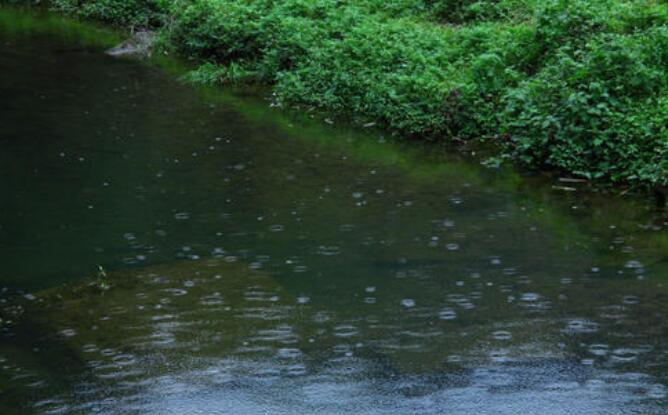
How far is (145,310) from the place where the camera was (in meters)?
9.19

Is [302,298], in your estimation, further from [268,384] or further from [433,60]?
[433,60]

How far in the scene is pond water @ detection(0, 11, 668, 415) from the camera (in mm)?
7699

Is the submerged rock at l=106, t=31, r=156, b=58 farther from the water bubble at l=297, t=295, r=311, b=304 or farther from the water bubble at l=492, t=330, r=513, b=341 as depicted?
the water bubble at l=492, t=330, r=513, b=341

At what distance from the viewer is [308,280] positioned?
32.1 ft

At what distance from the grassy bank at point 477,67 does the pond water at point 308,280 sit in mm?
653

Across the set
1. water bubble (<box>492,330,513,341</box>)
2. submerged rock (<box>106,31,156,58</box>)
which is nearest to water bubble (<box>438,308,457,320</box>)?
water bubble (<box>492,330,513,341</box>)

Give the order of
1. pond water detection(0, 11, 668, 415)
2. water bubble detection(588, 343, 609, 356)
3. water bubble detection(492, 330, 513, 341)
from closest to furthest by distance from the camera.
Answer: pond water detection(0, 11, 668, 415)
water bubble detection(588, 343, 609, 356)
water bubble detection(492, 330, 513, 341)

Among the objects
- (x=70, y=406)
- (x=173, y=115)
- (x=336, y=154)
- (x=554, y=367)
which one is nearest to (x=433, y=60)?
(x=336, y=154)

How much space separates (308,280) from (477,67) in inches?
238

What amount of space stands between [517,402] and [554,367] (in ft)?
2.28

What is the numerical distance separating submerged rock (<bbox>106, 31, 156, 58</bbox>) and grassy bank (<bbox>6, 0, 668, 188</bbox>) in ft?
1.52

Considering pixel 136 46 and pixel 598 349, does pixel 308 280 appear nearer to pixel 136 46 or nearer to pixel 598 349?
pixel 598 349

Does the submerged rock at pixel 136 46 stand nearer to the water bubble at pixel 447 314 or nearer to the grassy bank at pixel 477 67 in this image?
the grassy bank at pixel 477 67

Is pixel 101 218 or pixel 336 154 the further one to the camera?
pixel 336 154
